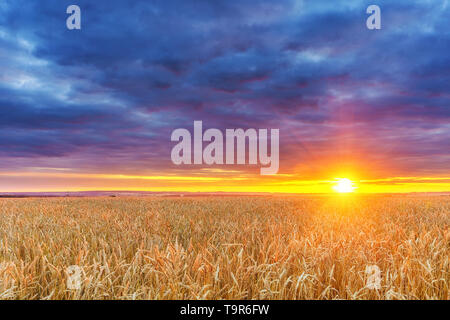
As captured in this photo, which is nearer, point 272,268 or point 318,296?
point 318,296

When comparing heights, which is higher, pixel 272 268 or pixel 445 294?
pixel 272 268

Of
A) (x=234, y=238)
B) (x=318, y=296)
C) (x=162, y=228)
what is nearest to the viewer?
(x=318, y=296)

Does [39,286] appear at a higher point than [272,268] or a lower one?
lower

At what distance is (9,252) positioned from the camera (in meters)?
5.39
